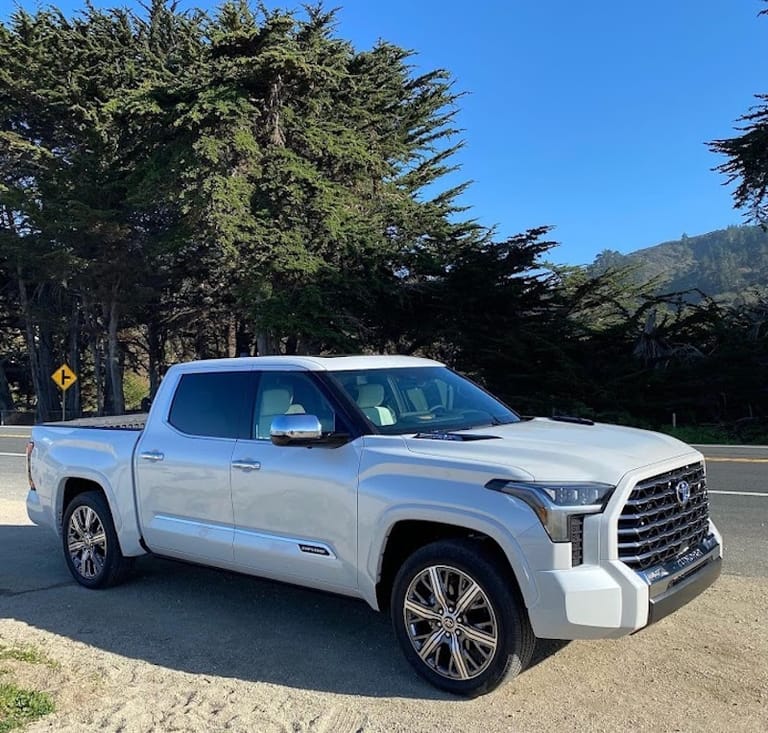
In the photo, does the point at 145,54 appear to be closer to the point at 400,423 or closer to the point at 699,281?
the point at 400,423

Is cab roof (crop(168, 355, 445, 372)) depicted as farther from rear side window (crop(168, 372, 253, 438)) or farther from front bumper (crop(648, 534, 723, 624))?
front bumper (crop(648, 534, 723, 624))

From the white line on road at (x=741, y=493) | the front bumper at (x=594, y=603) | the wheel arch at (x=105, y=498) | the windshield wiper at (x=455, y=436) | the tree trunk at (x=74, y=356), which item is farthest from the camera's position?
the tree trunk at (x=74, y=356)

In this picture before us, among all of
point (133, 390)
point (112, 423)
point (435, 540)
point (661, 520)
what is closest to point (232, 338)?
point (133, 390)

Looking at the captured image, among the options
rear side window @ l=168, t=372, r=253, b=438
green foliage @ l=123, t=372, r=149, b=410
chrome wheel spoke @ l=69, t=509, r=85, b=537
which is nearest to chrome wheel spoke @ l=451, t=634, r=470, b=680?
rear side window @ l=168, t=372, r=253, b=438

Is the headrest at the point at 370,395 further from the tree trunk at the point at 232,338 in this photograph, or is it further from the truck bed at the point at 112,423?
the tree trunk at the point at 232,338

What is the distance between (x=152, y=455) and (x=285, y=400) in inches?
49.5

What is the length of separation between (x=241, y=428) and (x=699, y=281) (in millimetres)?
Answer: 118631

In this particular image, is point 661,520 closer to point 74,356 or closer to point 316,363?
point 316,363

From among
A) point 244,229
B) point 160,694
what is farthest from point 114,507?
point 244,229

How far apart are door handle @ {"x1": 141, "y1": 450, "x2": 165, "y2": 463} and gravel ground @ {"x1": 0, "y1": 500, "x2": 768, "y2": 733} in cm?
109

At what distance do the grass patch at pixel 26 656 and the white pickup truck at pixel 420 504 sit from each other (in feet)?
3.71

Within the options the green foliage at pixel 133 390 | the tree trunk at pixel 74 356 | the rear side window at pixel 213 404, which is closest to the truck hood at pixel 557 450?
the rear side window at pixel 213 404

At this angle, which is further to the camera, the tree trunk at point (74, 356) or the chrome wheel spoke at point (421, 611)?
the tree trunk at point (74, 356)

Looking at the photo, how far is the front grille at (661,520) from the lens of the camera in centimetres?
377
